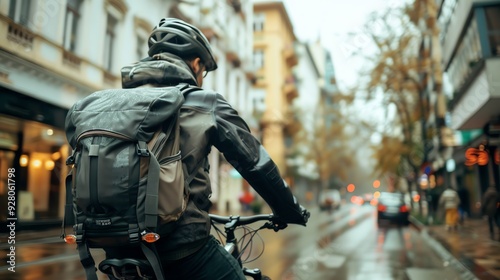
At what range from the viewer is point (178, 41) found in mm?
2053

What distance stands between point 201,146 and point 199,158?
5 cm

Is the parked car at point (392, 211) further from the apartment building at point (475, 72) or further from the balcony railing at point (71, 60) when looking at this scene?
the balcony railing at point (71, 60)

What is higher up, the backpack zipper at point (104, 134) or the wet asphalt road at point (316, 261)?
the backpack zipper at point (104, 134)

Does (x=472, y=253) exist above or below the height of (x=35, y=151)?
below

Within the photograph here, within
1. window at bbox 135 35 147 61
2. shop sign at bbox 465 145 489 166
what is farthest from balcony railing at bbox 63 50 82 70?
shop sign at bbox 465 145 489 166

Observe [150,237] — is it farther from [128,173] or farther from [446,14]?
[446,14]

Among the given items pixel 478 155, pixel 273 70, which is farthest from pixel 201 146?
pixel 273 70

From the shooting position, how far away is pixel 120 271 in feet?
5.41

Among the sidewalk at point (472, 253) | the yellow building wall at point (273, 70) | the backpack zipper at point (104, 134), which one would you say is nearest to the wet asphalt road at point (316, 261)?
the sidewalk at point (472, 253)

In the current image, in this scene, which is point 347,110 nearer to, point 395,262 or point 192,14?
point 192,14

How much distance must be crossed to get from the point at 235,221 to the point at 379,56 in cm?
1882

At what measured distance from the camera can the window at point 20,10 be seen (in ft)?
21.2

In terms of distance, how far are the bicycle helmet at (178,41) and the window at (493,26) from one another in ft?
46.2

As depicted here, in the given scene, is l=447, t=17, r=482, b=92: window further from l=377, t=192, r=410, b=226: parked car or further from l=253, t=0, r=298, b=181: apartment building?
l=253, t=0, r=298, b=181: apartment building
